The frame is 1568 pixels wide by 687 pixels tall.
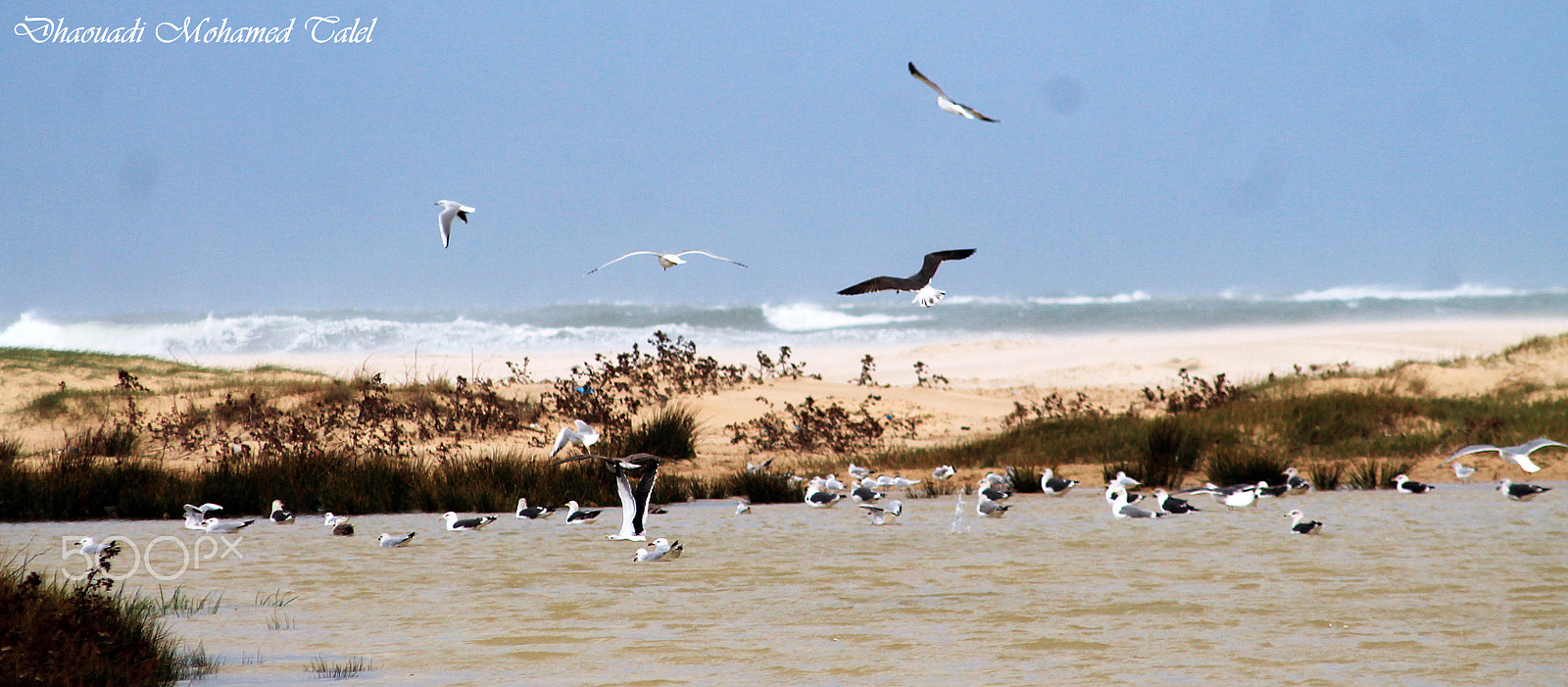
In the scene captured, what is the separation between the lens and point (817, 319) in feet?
208

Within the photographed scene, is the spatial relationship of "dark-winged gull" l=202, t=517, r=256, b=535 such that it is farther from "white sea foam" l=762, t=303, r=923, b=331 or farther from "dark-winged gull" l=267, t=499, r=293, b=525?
"white sea foam" l=762, t=303, r=923, b=331

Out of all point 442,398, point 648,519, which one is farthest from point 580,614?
point 442,398

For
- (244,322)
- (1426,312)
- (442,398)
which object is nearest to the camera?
(442,398)

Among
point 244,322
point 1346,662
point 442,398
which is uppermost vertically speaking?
point 244,322

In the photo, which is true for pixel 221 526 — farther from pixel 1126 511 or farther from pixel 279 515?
pixel 1126 511

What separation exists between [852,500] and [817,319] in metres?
50.3

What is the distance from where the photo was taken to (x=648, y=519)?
1161 centimetres

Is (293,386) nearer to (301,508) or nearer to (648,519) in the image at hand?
(301,508)

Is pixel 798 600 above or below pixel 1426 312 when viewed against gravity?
below

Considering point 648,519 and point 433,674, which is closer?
point 433,674

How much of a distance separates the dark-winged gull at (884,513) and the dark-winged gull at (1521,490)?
5.55 metres

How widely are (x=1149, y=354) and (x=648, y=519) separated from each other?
2809 cm

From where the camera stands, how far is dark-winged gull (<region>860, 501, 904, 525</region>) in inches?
441

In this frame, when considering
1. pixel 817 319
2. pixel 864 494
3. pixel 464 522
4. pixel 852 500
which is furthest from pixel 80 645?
pixel 817 319
